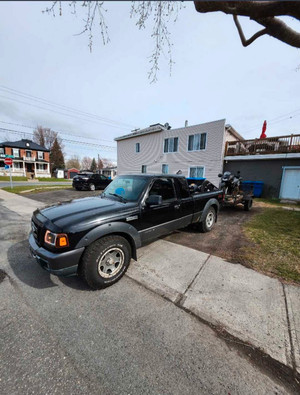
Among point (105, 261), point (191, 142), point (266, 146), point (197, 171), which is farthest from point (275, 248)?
point (191, 142)

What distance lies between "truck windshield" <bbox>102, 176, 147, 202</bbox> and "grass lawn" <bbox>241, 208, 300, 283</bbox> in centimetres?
260

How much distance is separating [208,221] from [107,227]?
11.7 feet

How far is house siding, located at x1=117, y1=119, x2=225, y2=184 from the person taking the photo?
559 inches

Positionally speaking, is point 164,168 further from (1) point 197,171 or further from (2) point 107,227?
(2) point 107,227

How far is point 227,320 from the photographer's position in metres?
2.02

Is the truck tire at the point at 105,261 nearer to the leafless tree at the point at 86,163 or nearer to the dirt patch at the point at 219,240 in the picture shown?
the dirt patch at the point at 219,240

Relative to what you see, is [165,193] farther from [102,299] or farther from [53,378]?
[53,378]

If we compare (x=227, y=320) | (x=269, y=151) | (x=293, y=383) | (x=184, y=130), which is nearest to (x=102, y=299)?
(x=227, y=320)

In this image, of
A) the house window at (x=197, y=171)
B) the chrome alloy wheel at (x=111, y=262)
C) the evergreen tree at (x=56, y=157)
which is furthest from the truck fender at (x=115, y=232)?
the evergreen tree at (x=56, y=157)

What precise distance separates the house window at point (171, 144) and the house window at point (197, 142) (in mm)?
1553

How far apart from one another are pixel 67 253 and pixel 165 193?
220 cm

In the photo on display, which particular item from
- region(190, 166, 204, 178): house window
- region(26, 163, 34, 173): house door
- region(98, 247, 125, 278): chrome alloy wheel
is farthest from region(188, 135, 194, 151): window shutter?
region(26, 163, 34, 173): house door

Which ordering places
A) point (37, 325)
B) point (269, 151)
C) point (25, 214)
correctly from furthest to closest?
point (269, 151), point (25, 214), point (37, 325)

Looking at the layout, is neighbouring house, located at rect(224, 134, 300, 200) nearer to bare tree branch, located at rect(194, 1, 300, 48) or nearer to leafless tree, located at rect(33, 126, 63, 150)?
bare tree branch, located at rect(194, 1, 300, 48)
